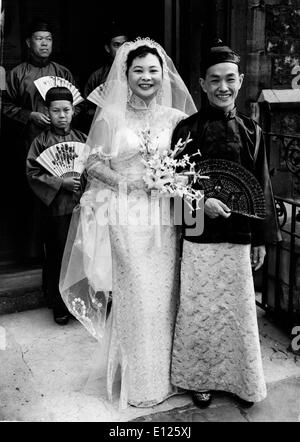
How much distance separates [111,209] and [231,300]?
0.89 m

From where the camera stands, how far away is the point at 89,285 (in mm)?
3836

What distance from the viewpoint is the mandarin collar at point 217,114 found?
324 cm

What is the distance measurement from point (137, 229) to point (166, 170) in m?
0.41

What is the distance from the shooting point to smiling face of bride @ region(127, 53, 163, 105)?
10.7ft

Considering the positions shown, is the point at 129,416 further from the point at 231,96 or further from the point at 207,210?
the point at 231,96

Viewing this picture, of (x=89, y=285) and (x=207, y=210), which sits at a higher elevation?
(x=207, y=210)

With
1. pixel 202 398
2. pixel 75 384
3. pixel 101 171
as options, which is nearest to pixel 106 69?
pixel 101 171

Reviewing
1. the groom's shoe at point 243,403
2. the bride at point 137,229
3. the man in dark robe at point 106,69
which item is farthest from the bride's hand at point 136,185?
the man in dark robe at point 106,69

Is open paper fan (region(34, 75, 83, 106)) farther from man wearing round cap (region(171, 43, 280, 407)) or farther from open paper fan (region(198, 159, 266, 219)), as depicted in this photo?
open paper fan (region(198, 159, 266, 219))

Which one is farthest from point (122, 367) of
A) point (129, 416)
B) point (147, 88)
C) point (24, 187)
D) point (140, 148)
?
point (24, 187)

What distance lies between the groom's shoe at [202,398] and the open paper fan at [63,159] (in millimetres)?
1871

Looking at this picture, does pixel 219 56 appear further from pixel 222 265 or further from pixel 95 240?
pixel 95 240

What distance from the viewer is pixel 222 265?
10.9 ft

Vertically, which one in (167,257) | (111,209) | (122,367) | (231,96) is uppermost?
(231,96)
